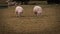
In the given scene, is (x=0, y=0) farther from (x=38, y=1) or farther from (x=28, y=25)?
(x=28, y=25)

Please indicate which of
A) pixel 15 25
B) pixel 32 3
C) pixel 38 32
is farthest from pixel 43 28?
pixel 32 3

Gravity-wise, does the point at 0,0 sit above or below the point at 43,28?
above

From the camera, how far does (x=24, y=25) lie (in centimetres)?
309

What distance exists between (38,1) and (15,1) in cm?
65

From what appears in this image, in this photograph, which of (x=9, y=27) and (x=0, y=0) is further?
(x=0, y=0)

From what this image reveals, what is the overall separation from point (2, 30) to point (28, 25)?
0.49 meters

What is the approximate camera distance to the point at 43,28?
287 cm

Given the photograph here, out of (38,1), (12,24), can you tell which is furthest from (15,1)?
(12,24)

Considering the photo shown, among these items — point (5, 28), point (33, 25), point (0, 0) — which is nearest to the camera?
point (5, 28)

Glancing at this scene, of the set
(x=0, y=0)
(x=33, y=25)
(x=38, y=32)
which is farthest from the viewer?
(x=0, y=0)

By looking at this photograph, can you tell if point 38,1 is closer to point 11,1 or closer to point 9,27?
point 11,1

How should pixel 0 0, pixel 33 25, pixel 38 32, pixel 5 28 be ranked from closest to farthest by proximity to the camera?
pixel 38 32, pixel 5 28, pixel 33 25, pixel 0 0

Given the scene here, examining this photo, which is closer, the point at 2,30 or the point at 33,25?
the point at 2,30

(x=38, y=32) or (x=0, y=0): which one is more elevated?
(x=0, y=0)
